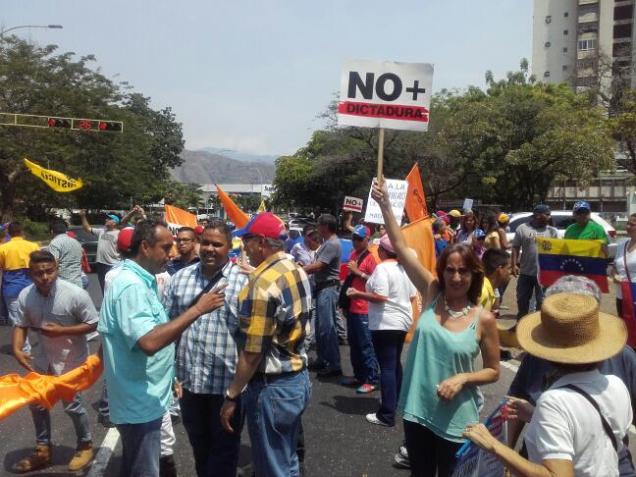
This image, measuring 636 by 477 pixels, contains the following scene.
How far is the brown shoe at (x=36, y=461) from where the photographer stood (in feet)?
14.6

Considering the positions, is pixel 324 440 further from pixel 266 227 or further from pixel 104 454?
pixel 266 227

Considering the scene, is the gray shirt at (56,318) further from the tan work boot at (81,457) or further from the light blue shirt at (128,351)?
the light blue shirt at (128,351)

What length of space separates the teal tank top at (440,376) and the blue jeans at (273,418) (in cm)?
59

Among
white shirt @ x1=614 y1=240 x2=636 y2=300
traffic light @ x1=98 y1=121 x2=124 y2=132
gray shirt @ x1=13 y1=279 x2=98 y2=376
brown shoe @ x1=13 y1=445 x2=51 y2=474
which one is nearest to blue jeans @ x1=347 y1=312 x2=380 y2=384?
white shirt @ x1=614 y1=240 x2=636 y2=300

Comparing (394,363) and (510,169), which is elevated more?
(510,169)

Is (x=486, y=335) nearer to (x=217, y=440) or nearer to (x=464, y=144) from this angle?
(x=217, y=440)

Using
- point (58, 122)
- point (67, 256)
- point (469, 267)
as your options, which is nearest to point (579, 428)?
point (469, 267)

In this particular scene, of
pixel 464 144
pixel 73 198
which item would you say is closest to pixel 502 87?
pixel 464 144

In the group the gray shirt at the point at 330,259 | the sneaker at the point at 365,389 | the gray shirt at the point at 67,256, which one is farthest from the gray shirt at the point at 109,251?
the sneaker at the point at 365,389

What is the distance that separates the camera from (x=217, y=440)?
3.64 m

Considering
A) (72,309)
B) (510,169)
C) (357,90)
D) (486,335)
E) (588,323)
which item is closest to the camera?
(588,323)

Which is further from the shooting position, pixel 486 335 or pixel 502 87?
pixel 502 87

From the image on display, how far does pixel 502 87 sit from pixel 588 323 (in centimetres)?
4404

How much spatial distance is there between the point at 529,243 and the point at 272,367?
23.1ft
